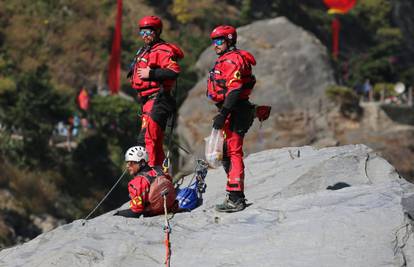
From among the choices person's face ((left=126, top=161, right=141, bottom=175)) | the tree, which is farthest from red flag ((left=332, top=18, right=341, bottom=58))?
person's face ((left=126, top=161, right=141, bottom=175))

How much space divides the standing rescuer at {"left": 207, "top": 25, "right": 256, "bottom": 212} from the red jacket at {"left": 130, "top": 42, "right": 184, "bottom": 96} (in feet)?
2.45

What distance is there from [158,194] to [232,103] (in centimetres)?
126

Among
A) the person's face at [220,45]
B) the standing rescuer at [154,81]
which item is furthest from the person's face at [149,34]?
the person's face at [220,45]

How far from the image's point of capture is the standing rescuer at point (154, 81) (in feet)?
33.8

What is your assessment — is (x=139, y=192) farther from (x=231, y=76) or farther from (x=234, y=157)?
(x=231, y=76)

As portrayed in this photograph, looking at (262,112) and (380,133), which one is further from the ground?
(262,112)

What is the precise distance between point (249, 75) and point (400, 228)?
2.39 m

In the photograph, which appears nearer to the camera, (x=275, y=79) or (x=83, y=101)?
(x=83, y=101)

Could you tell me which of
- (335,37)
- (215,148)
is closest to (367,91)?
(335,37)

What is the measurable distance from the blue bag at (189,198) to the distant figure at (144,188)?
0.79 meters

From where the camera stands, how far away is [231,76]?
372 inches

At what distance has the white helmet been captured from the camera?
32.0ft

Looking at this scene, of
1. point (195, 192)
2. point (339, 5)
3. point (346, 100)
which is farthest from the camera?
point (339, 5)

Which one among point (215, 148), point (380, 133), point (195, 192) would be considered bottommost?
point (380, 133)
